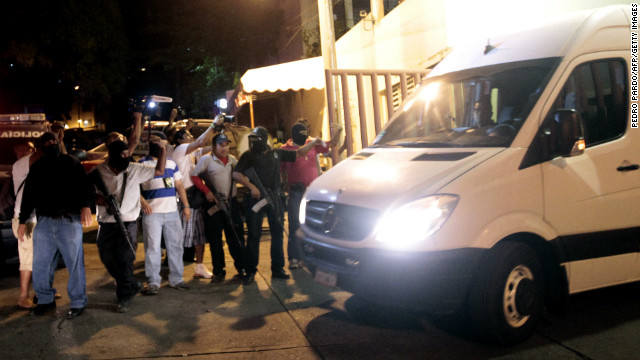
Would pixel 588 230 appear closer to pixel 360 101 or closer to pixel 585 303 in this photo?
pixel 585 303

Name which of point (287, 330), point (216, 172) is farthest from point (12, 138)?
point (287, 330)

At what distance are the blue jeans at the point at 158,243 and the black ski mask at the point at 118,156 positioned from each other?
75cm

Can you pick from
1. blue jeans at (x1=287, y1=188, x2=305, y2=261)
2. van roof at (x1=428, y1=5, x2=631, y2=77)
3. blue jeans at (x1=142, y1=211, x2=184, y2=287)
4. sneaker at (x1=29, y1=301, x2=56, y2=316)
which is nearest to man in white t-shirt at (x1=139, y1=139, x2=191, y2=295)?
blue jeans at (x1=142, y1=211, x2=184, y2=287)

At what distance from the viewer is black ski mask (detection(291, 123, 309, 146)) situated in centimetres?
794

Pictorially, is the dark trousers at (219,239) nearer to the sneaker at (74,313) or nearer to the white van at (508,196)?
the sneaker at (74,313)

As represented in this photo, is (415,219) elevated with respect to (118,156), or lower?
lower

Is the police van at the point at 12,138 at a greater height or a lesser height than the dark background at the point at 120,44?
lesser

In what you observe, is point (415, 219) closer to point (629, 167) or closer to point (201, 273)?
point (629, 167)

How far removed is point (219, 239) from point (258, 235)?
21.4 inches

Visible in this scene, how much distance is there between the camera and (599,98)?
16.9 ft

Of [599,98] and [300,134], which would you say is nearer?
[599,98]

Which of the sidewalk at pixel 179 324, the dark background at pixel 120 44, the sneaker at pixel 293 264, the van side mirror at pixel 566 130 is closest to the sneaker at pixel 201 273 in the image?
the sidewalk at pixel 179 324

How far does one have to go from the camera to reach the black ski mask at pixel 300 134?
7941 millimetres

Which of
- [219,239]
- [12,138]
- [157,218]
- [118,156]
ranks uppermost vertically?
[12,138]
